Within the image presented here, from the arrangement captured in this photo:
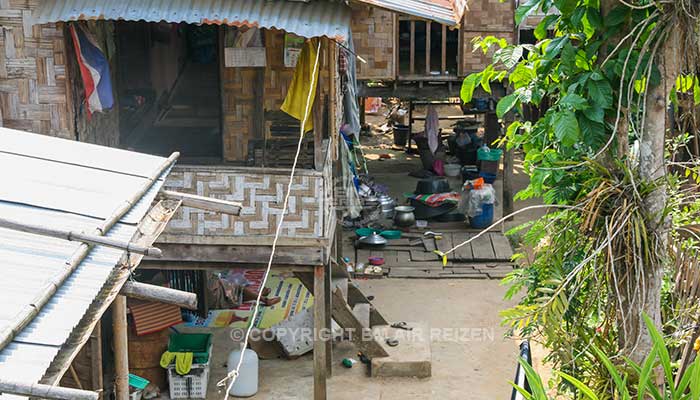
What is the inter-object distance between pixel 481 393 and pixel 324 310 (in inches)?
80.7

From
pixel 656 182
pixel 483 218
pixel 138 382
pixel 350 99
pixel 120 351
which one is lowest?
pixel 138 382

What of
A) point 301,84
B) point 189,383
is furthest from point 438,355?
point 301,84

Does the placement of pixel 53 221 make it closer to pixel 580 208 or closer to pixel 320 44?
pixel 580 208

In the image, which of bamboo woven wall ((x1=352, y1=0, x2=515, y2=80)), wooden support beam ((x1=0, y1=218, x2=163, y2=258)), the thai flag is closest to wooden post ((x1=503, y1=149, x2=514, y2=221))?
bamboo woven wall ((x1=352, y1=0, x2=515, y2=80))

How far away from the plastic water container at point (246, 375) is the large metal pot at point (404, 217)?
6340 mm

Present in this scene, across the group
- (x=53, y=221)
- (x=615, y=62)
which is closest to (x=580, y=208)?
(x=615, y=62)

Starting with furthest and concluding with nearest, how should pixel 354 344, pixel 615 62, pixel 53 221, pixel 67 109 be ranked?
1. pixel 354 344
2. pixel 67 109
3. pixel 615 62
4. pixel 53 221

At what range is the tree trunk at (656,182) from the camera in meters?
5.60

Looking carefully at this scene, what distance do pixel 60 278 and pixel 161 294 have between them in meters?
0.62

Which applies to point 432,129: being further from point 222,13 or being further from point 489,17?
point 222,13

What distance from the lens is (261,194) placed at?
1025cm

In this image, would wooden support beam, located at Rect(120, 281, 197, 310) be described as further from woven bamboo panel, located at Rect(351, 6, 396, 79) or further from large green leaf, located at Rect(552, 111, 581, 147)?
woven bamboo panel, located at Rect(351, 6, 396, 79)

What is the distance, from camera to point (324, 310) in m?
11.0

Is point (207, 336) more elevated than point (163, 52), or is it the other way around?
point (163, 52)
